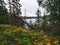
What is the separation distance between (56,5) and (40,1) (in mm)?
5043

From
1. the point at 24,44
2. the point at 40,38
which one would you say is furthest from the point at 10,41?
the point at 40,38

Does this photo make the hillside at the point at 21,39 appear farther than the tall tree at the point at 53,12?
No

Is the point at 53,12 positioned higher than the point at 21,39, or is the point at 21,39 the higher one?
the point at 53,12

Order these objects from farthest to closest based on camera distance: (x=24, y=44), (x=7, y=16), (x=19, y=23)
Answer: (x=7, y=16)
(x=19, y=23)
(x=24, y=44)

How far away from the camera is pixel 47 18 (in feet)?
73.9

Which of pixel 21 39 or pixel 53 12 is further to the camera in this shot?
pixel 53 12

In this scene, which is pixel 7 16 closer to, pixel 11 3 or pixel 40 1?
Result: pixel 40 1

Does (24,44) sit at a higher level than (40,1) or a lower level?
lower

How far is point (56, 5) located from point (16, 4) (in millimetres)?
29195

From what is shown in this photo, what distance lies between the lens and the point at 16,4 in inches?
1890

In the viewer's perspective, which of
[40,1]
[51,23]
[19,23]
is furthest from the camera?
[40,1]

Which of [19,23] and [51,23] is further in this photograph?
[51,23]

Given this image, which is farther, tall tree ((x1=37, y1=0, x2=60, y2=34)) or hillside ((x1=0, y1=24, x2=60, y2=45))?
tall tree ((x1=37, y1=0, x2=60, y2=34))

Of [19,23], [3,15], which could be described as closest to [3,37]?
[19,23]
